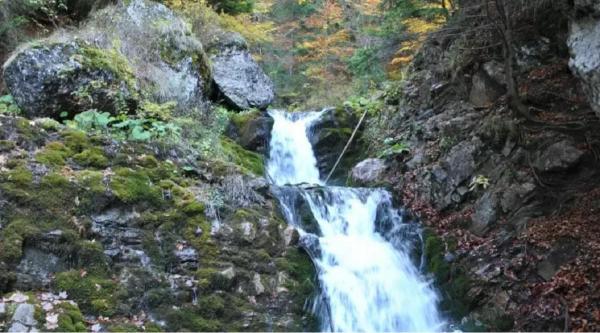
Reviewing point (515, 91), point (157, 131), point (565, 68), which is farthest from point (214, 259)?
point (565, 68)

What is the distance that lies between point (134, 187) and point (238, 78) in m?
7.83

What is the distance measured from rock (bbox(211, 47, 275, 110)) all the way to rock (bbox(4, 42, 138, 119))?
192 inches

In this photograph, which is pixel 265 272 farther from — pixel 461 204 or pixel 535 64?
pixel 535 64

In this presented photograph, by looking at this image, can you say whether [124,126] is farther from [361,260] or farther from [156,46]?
[361,260]

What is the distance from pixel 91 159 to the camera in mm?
6773

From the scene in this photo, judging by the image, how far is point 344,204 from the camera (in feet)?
29.7

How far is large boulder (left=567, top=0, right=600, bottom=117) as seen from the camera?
5773mm

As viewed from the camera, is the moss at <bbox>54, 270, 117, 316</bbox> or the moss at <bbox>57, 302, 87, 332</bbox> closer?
the moss at <bbox>57, 302, 87, 332</bbox>

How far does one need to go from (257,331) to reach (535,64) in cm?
687

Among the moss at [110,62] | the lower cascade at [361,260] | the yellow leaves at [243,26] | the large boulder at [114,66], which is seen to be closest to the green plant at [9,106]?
the large boulder at [114,66]

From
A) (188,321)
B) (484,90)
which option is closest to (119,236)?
(188,321)

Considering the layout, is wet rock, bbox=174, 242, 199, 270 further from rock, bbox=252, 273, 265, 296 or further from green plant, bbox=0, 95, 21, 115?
green plant, bbox=0, 95, 21, 115

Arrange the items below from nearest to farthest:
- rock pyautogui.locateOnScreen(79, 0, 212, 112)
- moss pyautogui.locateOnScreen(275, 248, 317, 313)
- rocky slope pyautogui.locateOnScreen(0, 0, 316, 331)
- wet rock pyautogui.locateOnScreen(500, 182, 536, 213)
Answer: rocky slope pyautogui.locateOnScreen(0, 0, 316, 331)
moss pyautogui.locateOnScreen(275, 248, 317, 313)
wet rock pyautogui.locateOnScreen(500, 182, 536, 213)
rock pyautogui.locateOnScreen(79, 0, 212, 112)

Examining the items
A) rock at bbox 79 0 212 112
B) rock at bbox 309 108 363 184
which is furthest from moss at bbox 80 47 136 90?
rock at bbox 309 108 363 184
